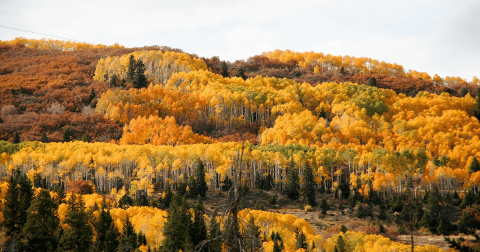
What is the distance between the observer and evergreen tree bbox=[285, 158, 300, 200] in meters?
90.9

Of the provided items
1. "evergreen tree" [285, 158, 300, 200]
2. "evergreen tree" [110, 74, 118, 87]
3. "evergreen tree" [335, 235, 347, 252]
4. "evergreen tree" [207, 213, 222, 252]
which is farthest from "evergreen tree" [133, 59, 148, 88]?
"evergreen tree" [207, 213, 222, 252]

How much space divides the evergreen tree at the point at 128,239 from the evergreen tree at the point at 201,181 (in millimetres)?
26699

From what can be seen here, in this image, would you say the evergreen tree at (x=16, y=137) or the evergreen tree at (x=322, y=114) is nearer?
the evergreen tree at (x=16, y=137)

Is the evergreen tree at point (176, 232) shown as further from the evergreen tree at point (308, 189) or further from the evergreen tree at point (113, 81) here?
the evergreen tree at point (113, 81)

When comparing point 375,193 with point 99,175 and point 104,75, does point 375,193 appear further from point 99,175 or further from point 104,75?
point 104,75

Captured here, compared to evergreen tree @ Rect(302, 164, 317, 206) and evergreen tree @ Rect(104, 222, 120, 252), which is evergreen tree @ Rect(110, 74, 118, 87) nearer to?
evergreen tree @ Rect(302, 164, 317, 206)

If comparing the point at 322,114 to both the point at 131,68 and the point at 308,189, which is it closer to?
the point at 308,189

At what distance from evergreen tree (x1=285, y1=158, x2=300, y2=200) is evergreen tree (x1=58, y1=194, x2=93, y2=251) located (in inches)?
1708

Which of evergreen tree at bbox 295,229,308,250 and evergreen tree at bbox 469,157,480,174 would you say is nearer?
evergreen tree at bbox 295,229,308,250

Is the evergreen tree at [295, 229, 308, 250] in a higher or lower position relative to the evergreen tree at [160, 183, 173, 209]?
lower

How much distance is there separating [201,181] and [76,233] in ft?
117

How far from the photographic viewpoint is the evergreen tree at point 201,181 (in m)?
88.9

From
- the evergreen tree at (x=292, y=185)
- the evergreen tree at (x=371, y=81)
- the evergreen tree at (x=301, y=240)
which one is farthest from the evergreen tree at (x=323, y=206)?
the evergreen tree at (x=371, y=81)

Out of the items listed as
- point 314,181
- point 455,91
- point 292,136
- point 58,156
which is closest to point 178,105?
point 292,136
